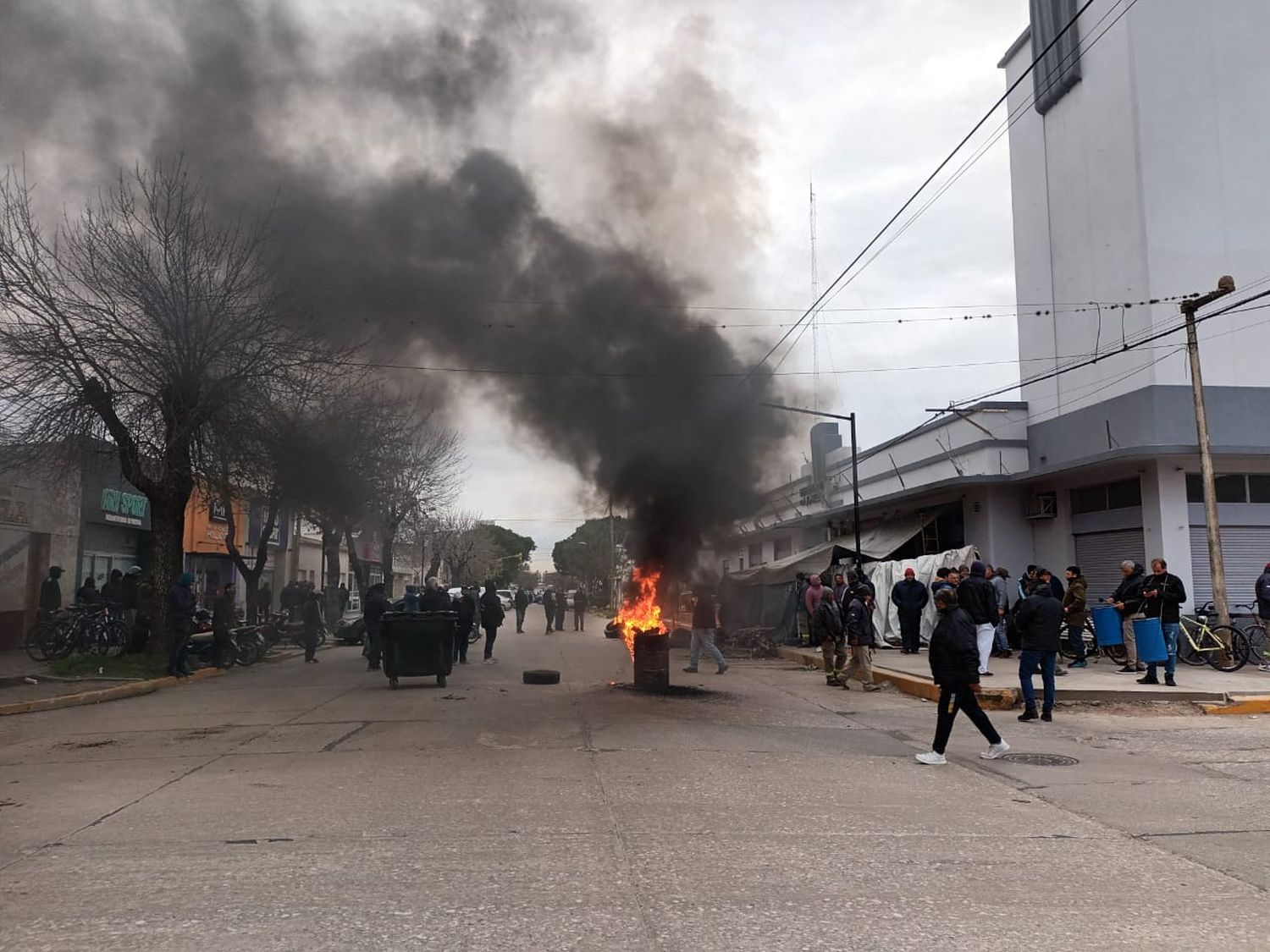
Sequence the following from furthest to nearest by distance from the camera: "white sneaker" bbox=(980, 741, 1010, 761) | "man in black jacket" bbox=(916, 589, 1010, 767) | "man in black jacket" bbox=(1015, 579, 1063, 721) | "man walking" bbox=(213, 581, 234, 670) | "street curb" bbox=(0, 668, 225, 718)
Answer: "man walking" bbox=(213, 581, 234, 670) < "street curb" bbox=(0, 668, 225, 718) < "man in black jacket" bbox=(1015, 579, 1063, 721) < "white sneaker" bbox=(980, 741, 1010, 761) < "man in black jacket" bbox=(916, 589, 1010, 767)

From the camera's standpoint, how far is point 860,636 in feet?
38.4

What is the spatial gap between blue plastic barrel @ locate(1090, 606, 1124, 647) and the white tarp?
3218 millimetres

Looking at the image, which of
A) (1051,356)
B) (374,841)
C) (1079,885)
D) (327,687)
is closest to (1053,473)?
(1051,356)

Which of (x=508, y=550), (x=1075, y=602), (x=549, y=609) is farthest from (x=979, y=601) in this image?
(x=508, y=550)

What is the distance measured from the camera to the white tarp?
16.4 meters

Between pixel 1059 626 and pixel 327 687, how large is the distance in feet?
29.4

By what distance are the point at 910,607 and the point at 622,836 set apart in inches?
475

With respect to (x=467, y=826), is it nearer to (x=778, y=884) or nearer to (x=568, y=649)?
(x=778, y=884)

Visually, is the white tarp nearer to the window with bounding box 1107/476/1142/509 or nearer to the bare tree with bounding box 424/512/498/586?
the window with bounding box 1107/476/1142/509

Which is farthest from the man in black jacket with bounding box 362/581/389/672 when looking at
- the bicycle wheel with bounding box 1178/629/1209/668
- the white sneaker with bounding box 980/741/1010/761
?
the bicycle wheel with bounding box 1178/629/1209/668

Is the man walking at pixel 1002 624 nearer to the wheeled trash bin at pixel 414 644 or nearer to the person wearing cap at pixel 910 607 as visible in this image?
the person wearing cap at pixel 910 607

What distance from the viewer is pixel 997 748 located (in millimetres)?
7090

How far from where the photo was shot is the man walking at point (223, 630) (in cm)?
1456

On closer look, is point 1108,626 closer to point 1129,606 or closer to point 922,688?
point 1129,606
